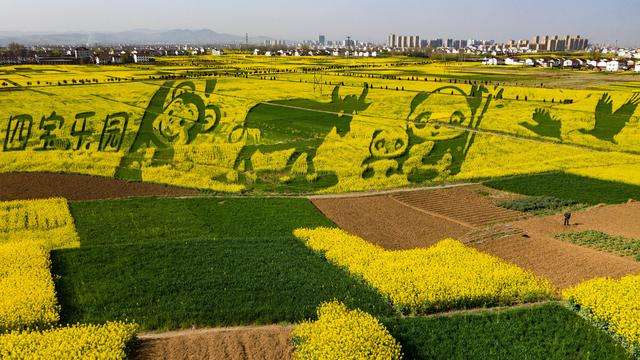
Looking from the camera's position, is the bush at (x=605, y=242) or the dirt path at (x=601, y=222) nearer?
the bush at (x=605, y=242)

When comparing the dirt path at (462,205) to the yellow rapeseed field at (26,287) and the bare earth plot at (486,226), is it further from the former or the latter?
the yellow rapeseed field at (26,287)

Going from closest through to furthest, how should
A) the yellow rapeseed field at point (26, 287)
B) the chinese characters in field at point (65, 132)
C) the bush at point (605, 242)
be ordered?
the yellow rapeseed field at point (26, 287), the bush at point (605, 242), the chinese characters in field at point (65, 132)

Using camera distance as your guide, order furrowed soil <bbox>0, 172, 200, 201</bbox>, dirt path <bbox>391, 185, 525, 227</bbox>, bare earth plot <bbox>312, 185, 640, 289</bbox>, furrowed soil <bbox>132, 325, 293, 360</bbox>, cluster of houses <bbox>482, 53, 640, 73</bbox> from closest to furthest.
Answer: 1. furrowed soil <bbox>132, 325, 293, 360</bbox>
2. bare earth plot <bbox>312, 185, 640, 289</bbox>
3. dirt path <bbox>391, 185, 525, 227</bbox>
4. furrowed soil <bbox>0, 172, 200, 201</bbox>
5. cluster of houses <bbox>482, 53, 640, 73</bbox>

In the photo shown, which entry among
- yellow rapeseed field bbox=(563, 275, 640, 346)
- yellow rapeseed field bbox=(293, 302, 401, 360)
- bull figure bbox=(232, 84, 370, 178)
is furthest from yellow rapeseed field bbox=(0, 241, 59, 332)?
bull figure bbox=(232, 84, 370, 178)

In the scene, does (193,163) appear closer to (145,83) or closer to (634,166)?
(634,166)

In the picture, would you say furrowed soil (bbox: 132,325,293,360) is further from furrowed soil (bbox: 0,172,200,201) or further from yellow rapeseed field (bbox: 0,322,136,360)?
furrowed soil (bbox: 0,172,200,201)

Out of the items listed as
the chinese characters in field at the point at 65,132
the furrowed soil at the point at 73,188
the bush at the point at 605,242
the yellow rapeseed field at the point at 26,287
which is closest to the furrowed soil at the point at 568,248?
the bush at the point at 605,242

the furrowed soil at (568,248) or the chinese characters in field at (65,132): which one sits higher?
the chinese characters in field at (65,132)

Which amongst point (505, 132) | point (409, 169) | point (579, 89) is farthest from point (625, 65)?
point (409, 169)
